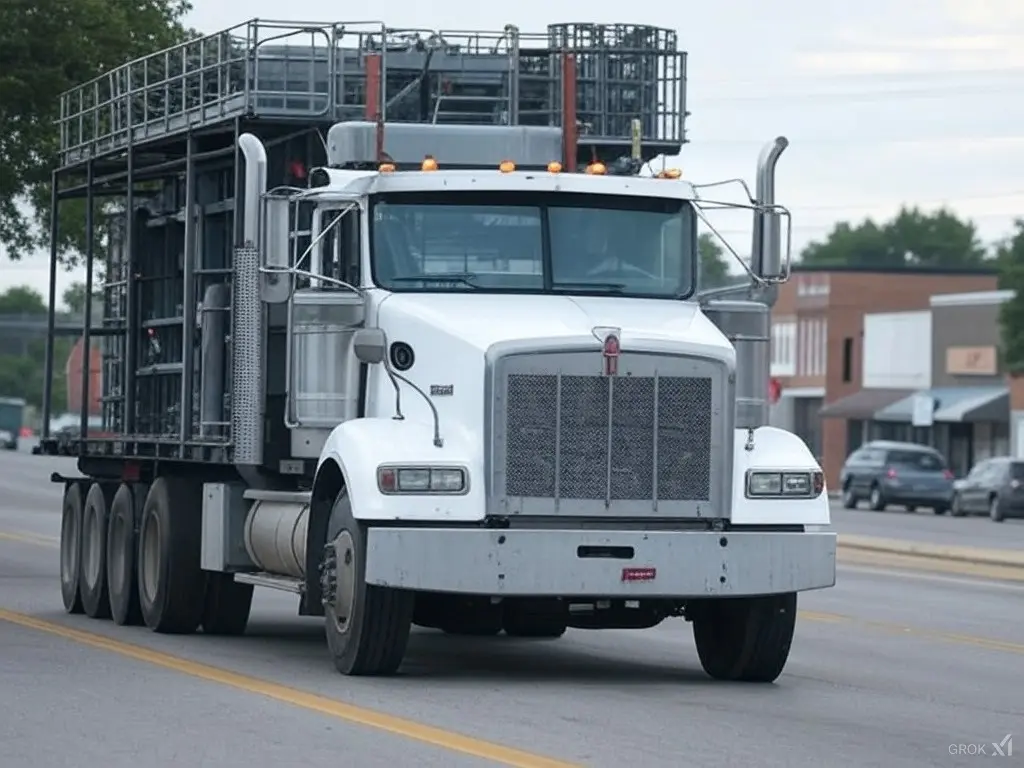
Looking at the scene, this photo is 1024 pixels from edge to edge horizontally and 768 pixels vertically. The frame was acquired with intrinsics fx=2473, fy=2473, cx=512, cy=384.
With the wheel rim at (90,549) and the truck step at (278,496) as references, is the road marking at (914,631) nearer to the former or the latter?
the truck step at (278,496)

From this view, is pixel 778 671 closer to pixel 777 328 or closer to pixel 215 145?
pixel 215 145

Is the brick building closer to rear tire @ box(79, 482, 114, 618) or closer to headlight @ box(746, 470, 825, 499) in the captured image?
rear tire @ box(79, 482, 114, 618)

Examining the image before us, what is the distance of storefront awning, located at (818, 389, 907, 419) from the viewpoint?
88.6m

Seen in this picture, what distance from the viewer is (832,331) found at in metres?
94.8

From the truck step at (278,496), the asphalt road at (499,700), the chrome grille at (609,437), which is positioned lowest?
the asphalt road at (499,700)

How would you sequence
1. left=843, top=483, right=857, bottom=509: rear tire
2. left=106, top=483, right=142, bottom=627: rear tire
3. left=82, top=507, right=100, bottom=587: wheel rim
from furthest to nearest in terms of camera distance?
1. left=843, top=483, right=857, bottom=509: rear tire
2. left=82, top=507, right=100, bottom=587: wheel rim
3. left=106, top=483, right=142, bottom=627: rear tire

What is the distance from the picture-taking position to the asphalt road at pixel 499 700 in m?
11.4

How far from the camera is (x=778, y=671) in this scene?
50.0 ft

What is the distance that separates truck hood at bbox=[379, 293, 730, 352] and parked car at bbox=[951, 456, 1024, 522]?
133ft

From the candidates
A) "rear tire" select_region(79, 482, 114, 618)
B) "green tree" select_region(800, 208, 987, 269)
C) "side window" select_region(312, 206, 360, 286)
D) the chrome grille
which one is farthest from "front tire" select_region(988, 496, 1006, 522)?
"green tree" select_region(800, 208, 987, 269)

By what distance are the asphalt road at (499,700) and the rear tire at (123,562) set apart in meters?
0.21

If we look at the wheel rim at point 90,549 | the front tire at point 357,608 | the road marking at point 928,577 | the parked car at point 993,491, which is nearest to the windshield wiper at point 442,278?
the front tire at point 357,608

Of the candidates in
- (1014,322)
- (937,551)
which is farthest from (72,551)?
(1014,322)

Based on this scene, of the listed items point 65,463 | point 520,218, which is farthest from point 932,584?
point 65,463
